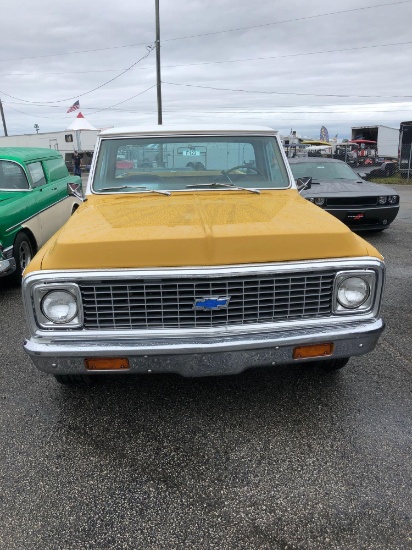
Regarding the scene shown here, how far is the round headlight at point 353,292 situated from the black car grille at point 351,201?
18.2 ft

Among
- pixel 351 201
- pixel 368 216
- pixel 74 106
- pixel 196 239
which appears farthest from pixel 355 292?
pixel 74 106

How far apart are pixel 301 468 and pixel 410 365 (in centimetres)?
156

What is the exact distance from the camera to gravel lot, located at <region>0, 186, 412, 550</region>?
2098 mm

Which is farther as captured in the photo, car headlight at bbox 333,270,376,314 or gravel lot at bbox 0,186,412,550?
car headlight at bbox 333,270,376,314

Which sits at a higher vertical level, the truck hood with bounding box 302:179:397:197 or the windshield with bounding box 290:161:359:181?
the windshield with bounding box 290:161:359:181

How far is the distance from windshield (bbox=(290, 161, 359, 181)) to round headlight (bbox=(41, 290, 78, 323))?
7274 millimetres

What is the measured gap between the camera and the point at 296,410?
300 cm

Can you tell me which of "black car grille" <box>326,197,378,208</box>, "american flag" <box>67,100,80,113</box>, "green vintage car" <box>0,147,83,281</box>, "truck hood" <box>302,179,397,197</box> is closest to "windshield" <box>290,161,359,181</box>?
"truck hood" <box>302,179,397,197</box>

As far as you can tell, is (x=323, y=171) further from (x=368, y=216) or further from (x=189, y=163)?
(x=189, y=163)

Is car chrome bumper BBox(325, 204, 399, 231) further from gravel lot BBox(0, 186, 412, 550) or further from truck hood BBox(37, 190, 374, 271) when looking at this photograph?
truck hood BBox(37, 190, 374, 271)

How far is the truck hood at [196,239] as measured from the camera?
7.98ft

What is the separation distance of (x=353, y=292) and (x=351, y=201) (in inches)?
226

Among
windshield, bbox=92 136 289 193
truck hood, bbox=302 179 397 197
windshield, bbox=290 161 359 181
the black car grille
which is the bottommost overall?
the black car grille

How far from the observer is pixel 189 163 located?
12.7 ft
